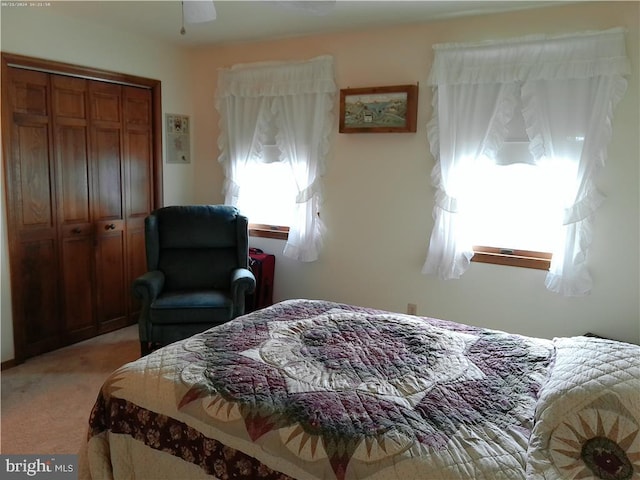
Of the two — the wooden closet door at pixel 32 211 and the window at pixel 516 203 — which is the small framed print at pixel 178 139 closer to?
the wooden closet door at pixel 32 211

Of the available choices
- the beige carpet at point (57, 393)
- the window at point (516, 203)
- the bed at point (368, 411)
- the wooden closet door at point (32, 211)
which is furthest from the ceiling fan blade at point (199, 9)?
the beige carpet at point (57, 393)

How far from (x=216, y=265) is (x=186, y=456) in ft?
7.44

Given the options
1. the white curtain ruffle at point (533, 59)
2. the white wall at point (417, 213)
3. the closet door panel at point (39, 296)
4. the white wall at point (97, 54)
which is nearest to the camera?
the white curtain ruffle at point (533, 59)

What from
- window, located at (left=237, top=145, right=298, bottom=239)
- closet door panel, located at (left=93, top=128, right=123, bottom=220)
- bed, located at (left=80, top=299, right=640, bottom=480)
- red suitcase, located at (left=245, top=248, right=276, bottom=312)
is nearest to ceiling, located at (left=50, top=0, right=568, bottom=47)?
closet door panel, located at (left=93, top=128, right=123, bottom=220)

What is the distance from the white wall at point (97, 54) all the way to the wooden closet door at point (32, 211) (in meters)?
0.09

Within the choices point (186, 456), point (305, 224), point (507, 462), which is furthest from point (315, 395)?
point (305, 224)

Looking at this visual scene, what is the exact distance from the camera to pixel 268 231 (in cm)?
429

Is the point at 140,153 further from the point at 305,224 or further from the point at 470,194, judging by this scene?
the point at 470,194

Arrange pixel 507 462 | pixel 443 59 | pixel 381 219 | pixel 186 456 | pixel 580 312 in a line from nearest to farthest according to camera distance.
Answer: pixel 507 462 → pixel 186 456 → pixel 580 312 → pixel 443 59 → pixel 381 219

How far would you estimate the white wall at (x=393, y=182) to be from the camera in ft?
9.63

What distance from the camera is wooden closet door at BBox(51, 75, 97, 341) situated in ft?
11.6

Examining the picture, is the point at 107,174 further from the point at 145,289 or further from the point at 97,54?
the point at 145,289

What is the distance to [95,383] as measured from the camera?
3.12 metres

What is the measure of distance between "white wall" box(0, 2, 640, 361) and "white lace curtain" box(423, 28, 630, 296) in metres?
0.09
